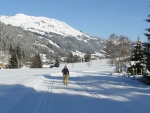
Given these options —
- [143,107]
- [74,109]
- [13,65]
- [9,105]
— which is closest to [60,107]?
[74,109]

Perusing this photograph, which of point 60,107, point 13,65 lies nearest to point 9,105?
point 60,107

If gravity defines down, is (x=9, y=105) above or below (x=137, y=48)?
below

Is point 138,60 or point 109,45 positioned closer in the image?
point 138,60

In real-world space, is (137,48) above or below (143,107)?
above

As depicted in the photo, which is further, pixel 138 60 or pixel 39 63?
pixel 39 63

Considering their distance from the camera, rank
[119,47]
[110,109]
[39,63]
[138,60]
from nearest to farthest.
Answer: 1. [110,109]
2. [138,60]
3. [119,47]
4. [39,63]

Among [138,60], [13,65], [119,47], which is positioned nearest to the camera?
[138,60]

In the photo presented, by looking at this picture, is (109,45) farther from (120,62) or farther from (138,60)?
(138,60)

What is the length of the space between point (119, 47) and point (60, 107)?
168 feet

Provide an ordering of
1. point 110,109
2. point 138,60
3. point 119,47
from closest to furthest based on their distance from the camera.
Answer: point 110,109 → point 138,60 → point 119,47

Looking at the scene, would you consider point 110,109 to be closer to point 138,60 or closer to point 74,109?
point 74,109

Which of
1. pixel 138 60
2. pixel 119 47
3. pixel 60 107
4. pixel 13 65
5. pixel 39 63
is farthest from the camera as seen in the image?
pixel 39 63

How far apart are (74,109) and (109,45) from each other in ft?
173

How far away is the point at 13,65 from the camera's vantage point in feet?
335
